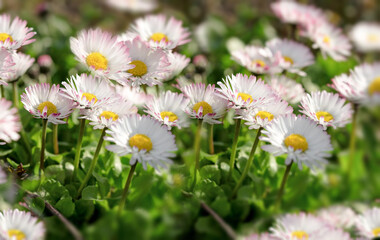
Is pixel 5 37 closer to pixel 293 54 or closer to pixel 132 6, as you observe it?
pixel 293 54

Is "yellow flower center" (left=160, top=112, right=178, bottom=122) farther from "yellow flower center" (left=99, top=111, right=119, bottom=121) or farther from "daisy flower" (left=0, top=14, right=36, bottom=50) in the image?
"daisy flower" (left=0, top=14, right=36, bottom=50)

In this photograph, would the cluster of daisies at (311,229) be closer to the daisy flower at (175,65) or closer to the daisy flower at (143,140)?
the daisy flower at (143,140)

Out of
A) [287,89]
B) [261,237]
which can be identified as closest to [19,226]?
[261,237]

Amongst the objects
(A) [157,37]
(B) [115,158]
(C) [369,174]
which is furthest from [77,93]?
(C) [369,174]

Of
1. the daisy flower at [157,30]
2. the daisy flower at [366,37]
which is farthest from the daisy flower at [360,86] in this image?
the daisy flower at [366,37]

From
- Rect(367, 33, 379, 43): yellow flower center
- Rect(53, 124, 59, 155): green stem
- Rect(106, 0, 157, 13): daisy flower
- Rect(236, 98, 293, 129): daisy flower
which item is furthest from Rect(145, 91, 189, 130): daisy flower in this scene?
Rect(367, 33, 379, 43): yellow flower center

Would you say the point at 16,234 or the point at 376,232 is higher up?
the point at 376,232
